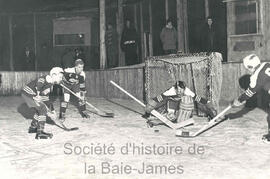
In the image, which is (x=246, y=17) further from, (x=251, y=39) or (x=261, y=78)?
(x=261, y=78)

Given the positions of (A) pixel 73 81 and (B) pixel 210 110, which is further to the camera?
(A) pixel 73 81

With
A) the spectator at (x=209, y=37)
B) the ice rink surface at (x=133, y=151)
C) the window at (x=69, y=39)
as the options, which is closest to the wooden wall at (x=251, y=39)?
the spectator at (x=209, y=37)

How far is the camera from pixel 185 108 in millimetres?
9312

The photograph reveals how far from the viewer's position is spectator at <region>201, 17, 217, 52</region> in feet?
45.5

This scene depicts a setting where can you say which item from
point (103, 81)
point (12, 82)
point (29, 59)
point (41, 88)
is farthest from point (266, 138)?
point (29, 59)

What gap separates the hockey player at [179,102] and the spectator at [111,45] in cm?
737

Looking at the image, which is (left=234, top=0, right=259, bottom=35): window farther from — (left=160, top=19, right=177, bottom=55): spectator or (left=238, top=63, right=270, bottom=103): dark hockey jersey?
(left=238, top=63, right=270, bottom=103): dark hockey jersey

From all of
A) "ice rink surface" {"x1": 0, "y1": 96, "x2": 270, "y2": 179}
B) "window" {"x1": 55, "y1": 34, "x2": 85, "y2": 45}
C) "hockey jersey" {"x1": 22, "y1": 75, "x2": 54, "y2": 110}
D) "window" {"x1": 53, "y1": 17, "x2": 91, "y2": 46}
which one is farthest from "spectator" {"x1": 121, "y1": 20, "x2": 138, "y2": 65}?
"hockey jersey" {"x1": 22, "y1": 75, "x2": 54, "y2": 110}

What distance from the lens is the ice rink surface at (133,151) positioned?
5.87 meters

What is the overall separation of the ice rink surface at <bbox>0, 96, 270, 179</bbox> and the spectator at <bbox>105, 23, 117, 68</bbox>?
6.72 meters

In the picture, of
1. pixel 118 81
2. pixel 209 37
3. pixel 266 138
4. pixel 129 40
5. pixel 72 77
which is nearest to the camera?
pixel 266 138

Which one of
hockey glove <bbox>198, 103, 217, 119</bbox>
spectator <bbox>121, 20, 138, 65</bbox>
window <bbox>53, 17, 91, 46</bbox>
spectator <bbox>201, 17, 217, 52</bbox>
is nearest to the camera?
hockey glove <bbox>198, 103, 217, 119</bbox>

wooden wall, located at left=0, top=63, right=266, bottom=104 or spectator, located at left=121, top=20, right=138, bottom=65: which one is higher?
spectator, located at left=121, top=20, right=138, bottom=65

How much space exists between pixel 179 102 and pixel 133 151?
9.24 feet
